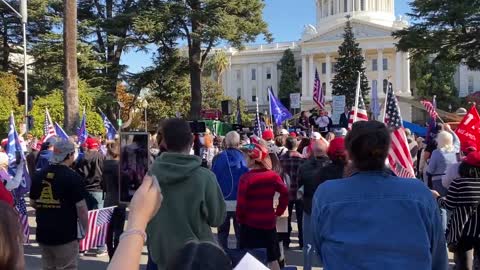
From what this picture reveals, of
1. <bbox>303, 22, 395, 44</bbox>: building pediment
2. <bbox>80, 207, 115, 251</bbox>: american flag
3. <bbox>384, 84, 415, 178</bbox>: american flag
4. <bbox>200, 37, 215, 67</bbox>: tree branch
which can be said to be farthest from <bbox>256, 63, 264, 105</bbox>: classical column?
<bbox>384, 84, 415, 178</bbox>: american flag

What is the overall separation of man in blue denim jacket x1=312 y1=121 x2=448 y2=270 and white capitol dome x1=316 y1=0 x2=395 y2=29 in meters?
101

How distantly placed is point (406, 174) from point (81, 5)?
3188 cm

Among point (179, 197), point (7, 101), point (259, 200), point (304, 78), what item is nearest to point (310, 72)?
point (304, 78)

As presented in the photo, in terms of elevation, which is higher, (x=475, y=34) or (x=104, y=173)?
(x=475, y=34)

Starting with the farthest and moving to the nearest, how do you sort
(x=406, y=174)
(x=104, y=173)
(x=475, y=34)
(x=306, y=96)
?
(x=306, y=96), (x=475, y=34), (x=104, y=173), (x=406, y=174)

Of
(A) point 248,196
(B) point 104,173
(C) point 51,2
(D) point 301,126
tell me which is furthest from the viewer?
(C) point 51,2

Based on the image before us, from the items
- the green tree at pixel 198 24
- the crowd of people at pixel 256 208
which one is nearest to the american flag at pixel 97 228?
the crowd of people at pixel 256 208

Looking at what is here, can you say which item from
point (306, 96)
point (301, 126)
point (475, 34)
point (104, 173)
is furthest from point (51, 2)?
point (306, 96)

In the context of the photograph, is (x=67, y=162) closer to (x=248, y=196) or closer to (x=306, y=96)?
(x=248, y=196)

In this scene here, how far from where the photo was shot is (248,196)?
6301 millimetres

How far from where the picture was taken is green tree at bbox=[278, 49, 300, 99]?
328ft

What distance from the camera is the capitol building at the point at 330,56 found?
310 feet

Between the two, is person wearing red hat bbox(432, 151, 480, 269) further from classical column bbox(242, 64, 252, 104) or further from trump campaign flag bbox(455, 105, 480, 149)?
classical column bbox(242, 64, 252, 104)

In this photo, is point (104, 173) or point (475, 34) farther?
point (475, 34)
